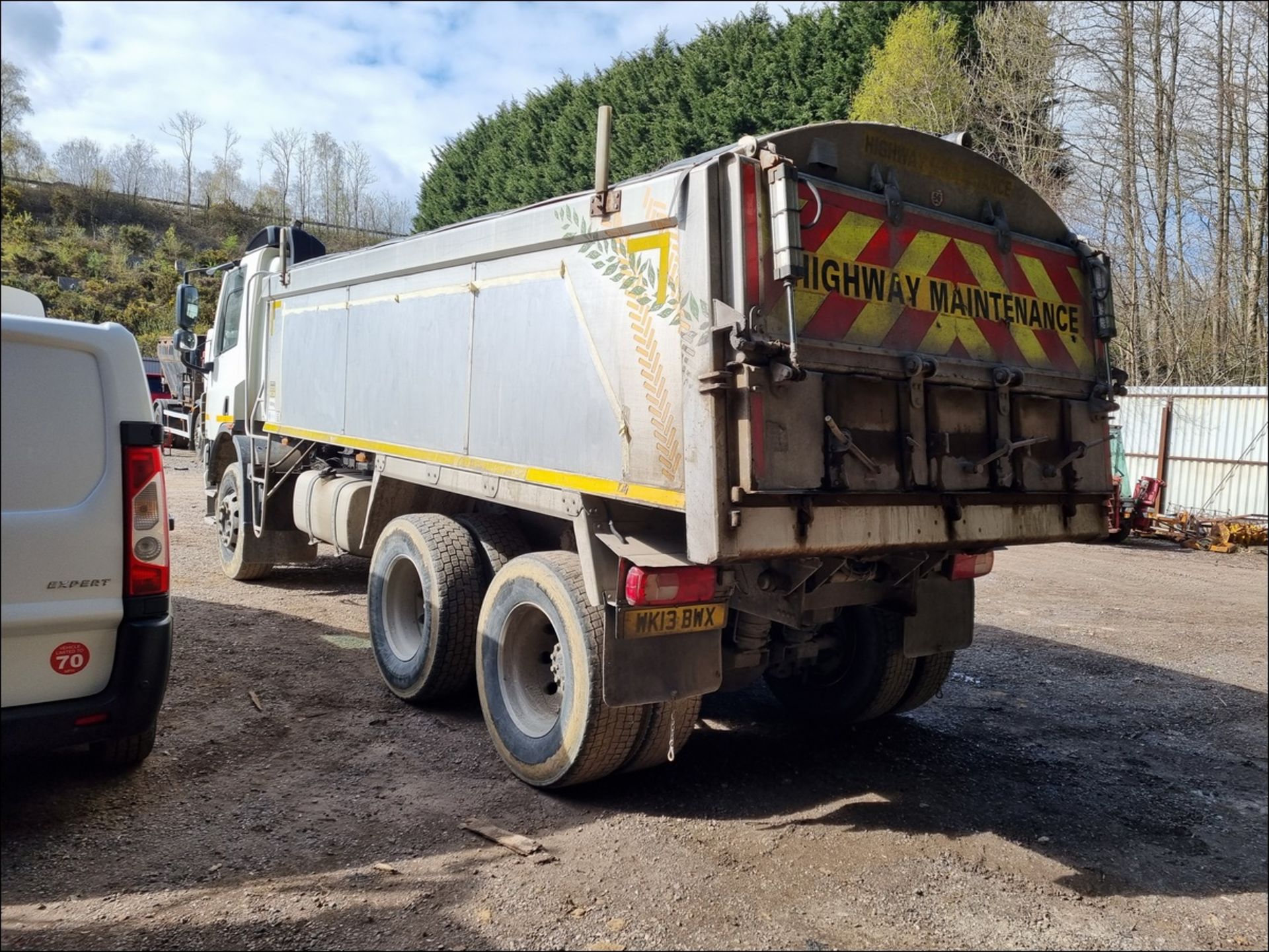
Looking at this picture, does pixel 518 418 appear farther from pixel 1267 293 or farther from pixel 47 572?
pixel 1267 293

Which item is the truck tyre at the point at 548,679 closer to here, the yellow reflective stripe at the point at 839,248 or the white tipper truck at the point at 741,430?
the white tipper truck at the point at 741,430

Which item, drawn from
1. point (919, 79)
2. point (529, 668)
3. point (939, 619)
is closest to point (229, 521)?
point (529, 668)

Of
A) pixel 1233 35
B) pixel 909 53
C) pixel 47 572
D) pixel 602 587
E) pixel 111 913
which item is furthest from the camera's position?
pixel 909 53

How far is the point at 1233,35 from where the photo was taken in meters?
1.49

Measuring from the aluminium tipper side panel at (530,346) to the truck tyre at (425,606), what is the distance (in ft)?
1.59

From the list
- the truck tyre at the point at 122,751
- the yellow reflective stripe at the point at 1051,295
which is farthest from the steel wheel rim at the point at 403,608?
the yellow reflective stripe at the point at 1051,295

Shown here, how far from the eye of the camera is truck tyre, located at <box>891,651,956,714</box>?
4961 mm

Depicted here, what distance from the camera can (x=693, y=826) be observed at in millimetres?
3762

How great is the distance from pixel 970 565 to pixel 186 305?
7885mm

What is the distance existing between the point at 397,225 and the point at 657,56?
668 inches

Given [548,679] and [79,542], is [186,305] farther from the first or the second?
[548,679]

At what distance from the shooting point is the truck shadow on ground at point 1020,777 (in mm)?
3439

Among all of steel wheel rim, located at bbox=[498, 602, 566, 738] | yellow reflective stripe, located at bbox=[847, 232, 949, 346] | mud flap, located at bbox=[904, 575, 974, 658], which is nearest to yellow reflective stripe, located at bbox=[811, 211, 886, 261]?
yellow reflective stripe, located at bbox=[847, 232, 949, 346]

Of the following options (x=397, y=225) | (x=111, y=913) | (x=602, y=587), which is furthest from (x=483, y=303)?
(x=397, y=225)
